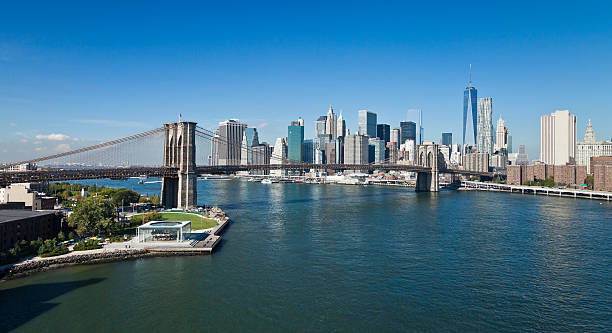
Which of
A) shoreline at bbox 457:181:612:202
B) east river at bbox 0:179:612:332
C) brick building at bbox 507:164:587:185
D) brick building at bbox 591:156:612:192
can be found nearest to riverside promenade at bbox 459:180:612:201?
shoreline at bbox 457:181:612:202

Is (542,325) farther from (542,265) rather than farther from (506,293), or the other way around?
(542,265)

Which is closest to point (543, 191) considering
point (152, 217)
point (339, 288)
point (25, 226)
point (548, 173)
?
point (548, 173)

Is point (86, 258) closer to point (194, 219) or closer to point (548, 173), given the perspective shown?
point (194, 219)

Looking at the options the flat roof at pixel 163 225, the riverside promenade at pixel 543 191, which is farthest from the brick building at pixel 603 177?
the flat roof at pixel 163 225

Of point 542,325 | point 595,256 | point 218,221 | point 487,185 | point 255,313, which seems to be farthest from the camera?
point 487,185

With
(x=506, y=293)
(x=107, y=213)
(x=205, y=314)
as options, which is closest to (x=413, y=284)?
(x=506, y=293)
